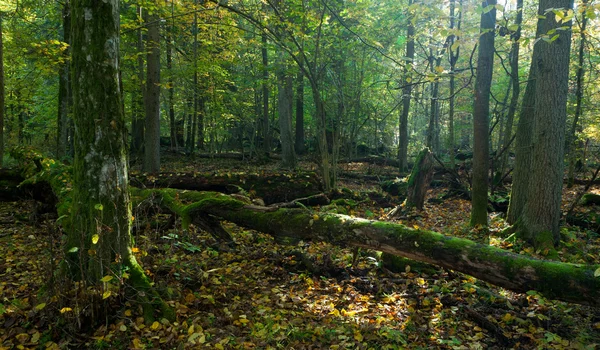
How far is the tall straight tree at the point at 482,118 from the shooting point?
7.77 metres

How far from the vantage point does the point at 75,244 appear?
3.82 meters

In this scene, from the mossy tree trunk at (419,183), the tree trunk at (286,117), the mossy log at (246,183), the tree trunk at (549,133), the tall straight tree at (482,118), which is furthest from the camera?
the tree trunk at (286,117)

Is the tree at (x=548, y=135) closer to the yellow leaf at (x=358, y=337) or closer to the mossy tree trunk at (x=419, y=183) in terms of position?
the mossy tree trunk at (x=419, y=183)

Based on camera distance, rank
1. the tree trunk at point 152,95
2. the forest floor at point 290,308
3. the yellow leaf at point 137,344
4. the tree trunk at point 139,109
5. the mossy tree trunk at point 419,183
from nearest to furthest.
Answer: the yellow leaf at point 137,344
the forest floor at point 290,308
the mossy tree trunk at point 419,183
the tree trunk at point 152,95
the tree trunk at point 139,109

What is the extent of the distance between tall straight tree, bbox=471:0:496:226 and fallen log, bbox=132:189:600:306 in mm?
4209

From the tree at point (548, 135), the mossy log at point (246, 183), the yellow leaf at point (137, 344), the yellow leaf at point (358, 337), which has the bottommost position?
the yellow leaf at point (358, 337)

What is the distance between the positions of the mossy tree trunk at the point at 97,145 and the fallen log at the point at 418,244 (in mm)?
2115

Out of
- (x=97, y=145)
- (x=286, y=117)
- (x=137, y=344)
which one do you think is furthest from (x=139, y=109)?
(x=137, y=344)

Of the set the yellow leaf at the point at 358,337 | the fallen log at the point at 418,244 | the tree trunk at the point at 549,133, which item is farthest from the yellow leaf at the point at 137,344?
the tree trunk at the point at 549,133

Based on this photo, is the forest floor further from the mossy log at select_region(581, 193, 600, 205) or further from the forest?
the mossy log at select_region(581, 193, 600, 205)

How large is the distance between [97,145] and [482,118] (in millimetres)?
7709

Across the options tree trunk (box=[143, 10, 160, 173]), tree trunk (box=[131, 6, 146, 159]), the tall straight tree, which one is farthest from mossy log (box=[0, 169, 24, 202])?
the tall straight tree

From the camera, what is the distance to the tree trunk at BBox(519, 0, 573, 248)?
253 inches

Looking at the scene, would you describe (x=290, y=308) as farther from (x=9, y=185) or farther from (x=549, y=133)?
(x=9, y=185)
